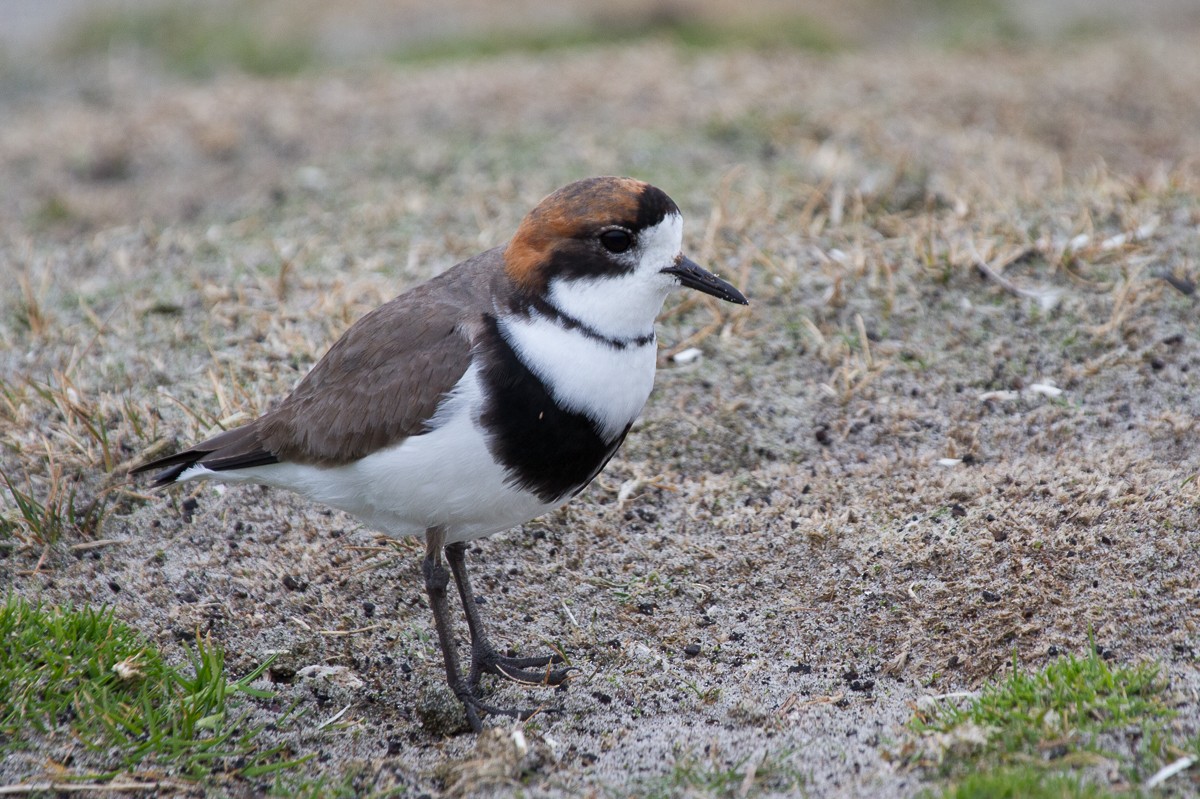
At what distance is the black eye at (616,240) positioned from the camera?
362 cm

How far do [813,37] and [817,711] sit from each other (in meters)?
8.32

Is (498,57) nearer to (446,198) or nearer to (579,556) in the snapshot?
(446,198)

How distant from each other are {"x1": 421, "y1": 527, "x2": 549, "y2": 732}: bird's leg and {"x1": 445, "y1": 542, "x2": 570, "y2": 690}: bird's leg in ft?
0.34

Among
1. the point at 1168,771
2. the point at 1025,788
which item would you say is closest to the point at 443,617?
the point at 1025,788

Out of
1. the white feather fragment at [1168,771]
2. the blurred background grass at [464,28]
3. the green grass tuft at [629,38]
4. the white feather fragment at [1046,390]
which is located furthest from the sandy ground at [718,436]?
the blurred background grass at [464,28]

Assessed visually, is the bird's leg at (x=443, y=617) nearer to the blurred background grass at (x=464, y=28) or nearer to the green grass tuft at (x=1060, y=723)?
the green grass tuft at (x=1060, y=723)

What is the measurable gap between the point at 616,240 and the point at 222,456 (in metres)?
1.44

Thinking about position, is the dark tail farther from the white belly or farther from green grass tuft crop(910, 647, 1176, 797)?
green grass tuft crop(910, 647, 1176, 797)

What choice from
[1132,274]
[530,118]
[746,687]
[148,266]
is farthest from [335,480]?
[530,118]

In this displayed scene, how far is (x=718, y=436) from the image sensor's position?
15.5 ft

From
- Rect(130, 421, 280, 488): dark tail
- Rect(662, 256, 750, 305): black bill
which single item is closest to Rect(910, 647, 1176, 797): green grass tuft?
Rect(662, 256, 750, 305): black bill

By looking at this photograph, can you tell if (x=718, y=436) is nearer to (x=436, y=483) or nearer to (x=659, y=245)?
(x=659, y=245)

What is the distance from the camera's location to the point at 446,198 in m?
6.48

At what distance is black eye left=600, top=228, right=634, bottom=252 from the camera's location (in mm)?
3615
